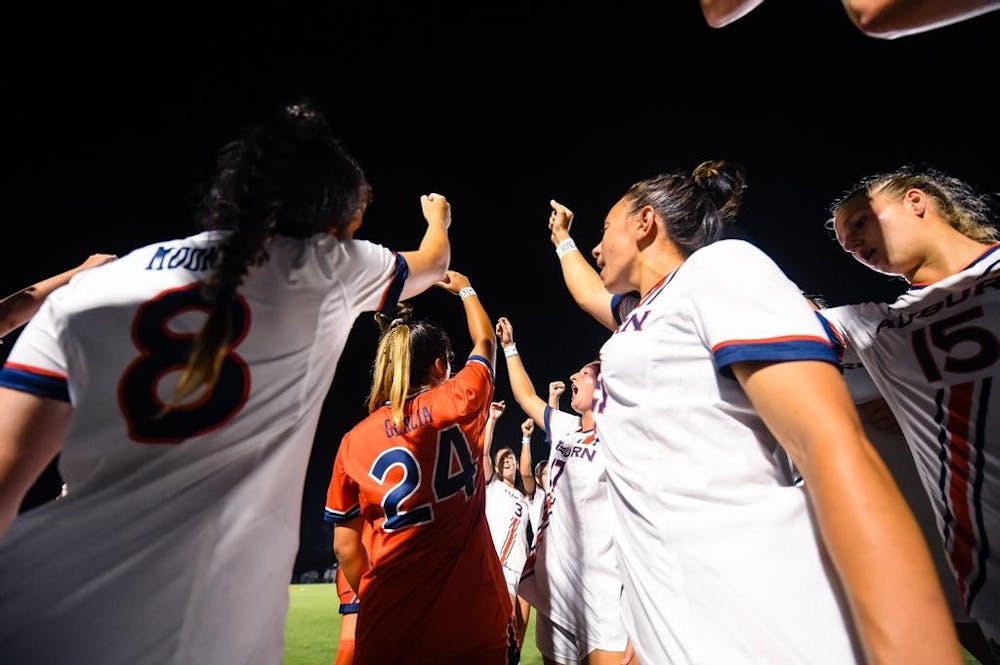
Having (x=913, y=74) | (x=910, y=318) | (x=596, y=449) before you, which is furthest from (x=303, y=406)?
(x=913, y=74)

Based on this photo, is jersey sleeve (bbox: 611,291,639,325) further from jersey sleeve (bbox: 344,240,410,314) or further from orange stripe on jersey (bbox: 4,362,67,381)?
orange stripe on jersey (bbox: 4,362,67,381)

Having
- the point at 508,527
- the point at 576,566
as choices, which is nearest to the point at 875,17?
the point at 576,566

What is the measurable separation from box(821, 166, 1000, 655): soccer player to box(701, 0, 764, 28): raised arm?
109cm

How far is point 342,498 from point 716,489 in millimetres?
2422

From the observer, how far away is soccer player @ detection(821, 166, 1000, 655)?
5.09 feet

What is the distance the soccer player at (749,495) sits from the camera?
27.9 inches

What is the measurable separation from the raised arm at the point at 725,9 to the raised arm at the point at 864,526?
934 mm

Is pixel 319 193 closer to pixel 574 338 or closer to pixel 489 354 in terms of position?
pixel 489 354

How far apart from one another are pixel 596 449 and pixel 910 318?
2040 mm

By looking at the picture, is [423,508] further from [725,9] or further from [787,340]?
[725,9]

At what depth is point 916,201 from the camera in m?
1.88

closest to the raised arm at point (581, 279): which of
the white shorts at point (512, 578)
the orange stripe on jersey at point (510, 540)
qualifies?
the white shorts at point (512, 578)

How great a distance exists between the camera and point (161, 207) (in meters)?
7.87

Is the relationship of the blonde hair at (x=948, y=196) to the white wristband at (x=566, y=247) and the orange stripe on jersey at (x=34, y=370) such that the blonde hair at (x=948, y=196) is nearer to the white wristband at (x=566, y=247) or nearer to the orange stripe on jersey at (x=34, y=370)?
the white wristband at (x=566, y=247)
